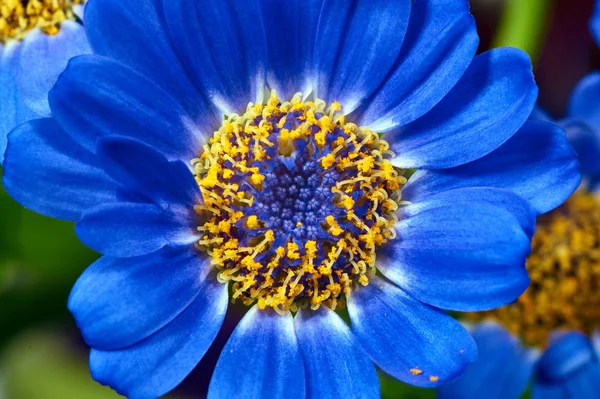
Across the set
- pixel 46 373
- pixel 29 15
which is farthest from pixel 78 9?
pixel 46 373

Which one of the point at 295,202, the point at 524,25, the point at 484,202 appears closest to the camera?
the point at 484,202

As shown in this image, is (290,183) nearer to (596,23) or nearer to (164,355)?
(164,355)

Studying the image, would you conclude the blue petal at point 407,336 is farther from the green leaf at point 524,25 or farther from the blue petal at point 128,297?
the green leaf at point 524,25

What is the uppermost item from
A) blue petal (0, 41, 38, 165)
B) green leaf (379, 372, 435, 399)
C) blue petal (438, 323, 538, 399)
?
blue petal (0, 41, 38, 165)

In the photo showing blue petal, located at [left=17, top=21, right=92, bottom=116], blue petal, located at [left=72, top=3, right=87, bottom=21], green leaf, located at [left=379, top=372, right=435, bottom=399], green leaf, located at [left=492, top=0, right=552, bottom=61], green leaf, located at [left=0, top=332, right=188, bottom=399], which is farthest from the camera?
green leaf, located at [left=0, top=332, right=188, bottom=399]

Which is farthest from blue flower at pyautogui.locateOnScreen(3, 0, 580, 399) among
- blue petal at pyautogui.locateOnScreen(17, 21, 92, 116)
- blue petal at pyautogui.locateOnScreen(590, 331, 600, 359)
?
blue petal at pyautogui.locateOnScreen(590, 331, 600, 359)

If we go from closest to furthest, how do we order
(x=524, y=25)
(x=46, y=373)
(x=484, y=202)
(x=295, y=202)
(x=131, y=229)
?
1. (x=131, y=229)
2. (x=484, y=202)
3. (x=295, y=202)
4. (x=524, y=25)
5. (x=46, y=373)

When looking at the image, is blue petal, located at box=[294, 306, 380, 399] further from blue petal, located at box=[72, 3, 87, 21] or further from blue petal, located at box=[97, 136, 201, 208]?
blue petal, located at box=[72, 3, 87, 21]
